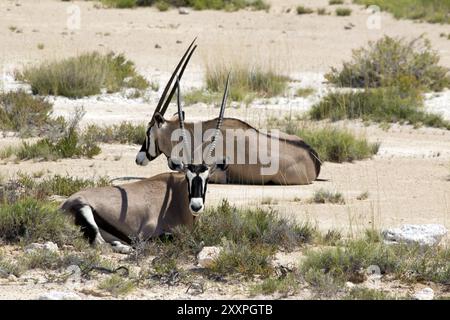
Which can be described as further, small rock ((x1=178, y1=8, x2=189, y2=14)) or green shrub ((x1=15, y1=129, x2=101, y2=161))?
small rock ((x1=178, y1=8, x2=189, y2=14))

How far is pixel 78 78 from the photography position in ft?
64.3

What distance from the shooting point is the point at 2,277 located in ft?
28.4

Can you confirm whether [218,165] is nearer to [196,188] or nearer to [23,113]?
[196,188]

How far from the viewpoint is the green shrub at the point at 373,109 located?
18188 millimetres

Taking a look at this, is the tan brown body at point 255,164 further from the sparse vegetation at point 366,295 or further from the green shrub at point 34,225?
the sparse vegetation at point 366,295

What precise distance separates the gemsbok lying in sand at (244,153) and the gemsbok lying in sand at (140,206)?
3140 mm

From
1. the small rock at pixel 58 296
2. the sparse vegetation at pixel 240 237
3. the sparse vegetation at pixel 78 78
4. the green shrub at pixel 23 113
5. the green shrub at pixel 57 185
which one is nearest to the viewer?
the small rock at pixel 58 296

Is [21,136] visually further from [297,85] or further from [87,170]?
[297,85]

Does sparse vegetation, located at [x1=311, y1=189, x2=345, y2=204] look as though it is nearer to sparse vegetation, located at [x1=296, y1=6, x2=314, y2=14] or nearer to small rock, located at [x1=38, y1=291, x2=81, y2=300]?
small rock, located at [x1=38, y1=291, x2=81, y2=300]

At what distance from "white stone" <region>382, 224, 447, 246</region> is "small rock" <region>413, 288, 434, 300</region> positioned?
1057 millimetres

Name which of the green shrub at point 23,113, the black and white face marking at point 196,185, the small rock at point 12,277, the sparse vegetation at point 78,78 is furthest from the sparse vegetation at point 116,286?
the sparse vegetation at point 78,78

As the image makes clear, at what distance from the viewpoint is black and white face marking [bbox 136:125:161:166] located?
13.3 m

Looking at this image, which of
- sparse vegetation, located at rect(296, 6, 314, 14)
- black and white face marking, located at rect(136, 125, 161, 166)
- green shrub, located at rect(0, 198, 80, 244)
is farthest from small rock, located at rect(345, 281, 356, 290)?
sparse vegetation, located at rect(296, 6, 314, 14)
